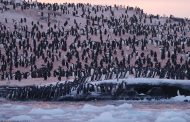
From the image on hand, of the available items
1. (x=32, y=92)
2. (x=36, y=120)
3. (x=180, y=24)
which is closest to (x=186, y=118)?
(x=36, y=120)

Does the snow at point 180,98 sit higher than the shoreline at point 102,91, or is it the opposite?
the shoreline at point 102,91

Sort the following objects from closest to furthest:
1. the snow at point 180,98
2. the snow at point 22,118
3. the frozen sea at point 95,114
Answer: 1. the frozen sea at point 95,114
2. the snow at point 22,118
3. the snow at point 180,98

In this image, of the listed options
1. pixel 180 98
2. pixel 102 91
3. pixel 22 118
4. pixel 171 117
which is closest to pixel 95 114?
pixel 22 118

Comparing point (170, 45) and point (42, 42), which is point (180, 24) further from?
point (42, 42)

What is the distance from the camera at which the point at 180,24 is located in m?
98.8

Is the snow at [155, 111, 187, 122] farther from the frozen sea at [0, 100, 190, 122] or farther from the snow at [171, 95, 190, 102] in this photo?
the snow at [171, 95, 190, 102]

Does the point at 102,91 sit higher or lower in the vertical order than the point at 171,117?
higher

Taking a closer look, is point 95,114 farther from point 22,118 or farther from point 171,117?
point 171,117

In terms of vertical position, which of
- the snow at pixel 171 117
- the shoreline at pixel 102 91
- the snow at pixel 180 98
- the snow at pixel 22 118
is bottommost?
the snow at pixel 171 117

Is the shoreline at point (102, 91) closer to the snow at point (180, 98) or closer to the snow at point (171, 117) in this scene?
the snow at point (180, 98)

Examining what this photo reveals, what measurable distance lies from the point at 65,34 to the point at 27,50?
1130cm

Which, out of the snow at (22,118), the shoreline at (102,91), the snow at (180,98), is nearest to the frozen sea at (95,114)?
the snow at (22,118)

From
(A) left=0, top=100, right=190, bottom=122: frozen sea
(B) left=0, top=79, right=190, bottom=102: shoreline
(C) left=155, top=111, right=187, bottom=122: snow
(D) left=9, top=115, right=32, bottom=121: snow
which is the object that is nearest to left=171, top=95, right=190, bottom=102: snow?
(B) left=0, top=79, right=190, bottom=102: shoreline

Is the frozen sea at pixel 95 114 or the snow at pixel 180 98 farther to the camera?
the snow at pixel 180 98
